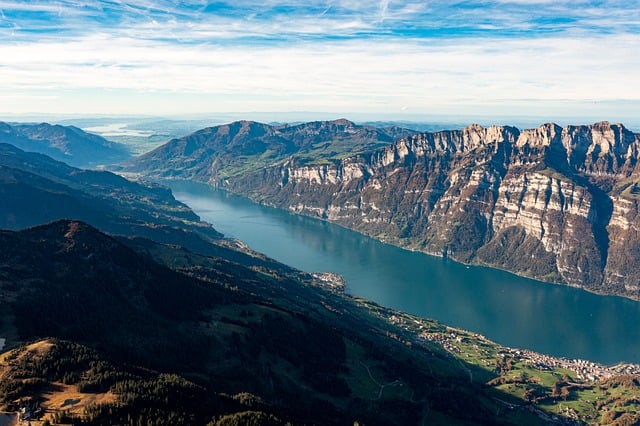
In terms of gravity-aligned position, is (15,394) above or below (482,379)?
above

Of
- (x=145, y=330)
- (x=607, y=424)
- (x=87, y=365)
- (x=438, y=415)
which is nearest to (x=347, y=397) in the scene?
(x=438, y=415)

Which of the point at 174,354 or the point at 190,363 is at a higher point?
the point at 174,354

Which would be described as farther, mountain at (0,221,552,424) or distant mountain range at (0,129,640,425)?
mountain at (0,221,552,424)

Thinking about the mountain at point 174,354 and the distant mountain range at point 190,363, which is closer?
the distant mountain range at point 190,363

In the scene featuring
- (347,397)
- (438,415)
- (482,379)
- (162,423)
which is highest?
(162,423)

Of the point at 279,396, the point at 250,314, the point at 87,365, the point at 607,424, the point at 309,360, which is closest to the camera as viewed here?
the point at 87,365

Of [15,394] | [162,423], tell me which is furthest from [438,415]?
[15,394]

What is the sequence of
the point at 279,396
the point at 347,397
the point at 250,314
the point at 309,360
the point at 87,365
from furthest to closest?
the point at 250,314 → the point at 309,360 → the point at 347,397 → the point at 279,396 → the point at 87,365

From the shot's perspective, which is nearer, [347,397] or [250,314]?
[347,397]

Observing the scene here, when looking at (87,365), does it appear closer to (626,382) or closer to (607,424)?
(607,424)
